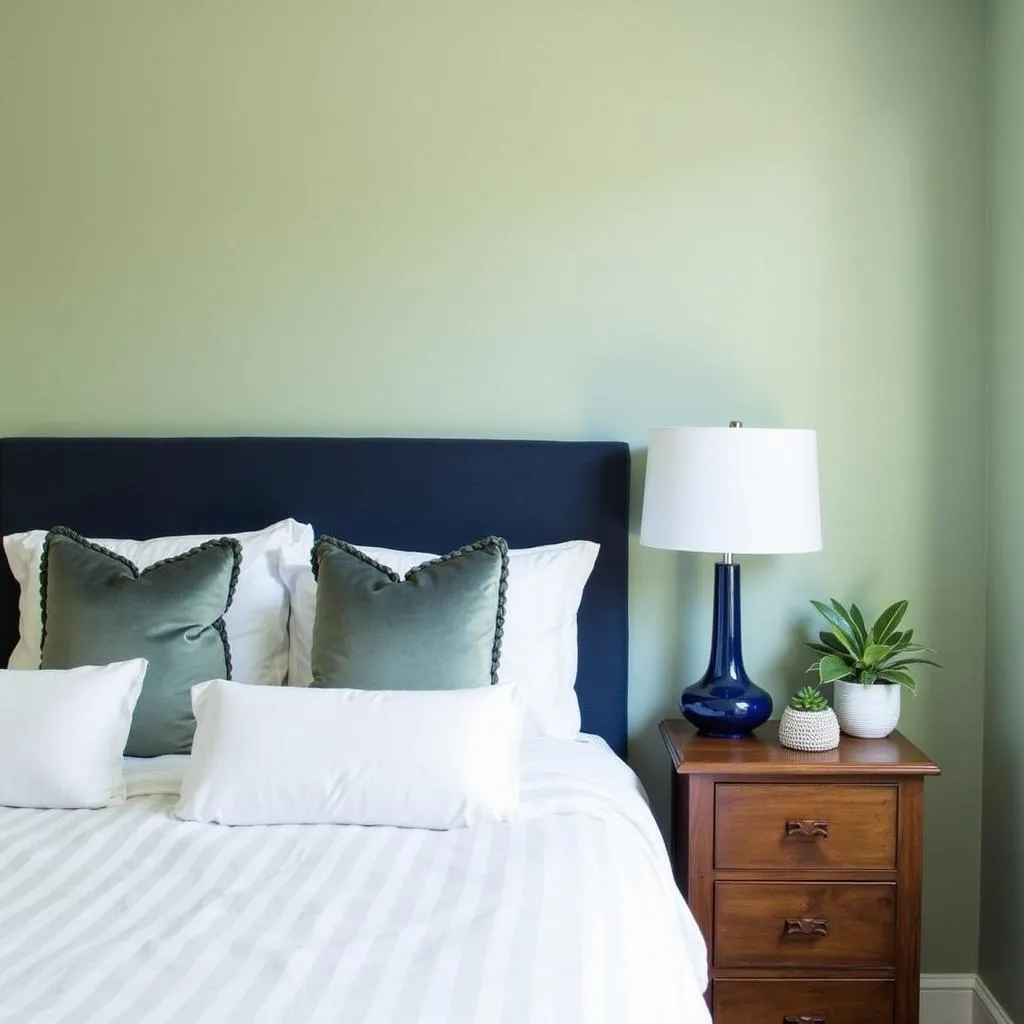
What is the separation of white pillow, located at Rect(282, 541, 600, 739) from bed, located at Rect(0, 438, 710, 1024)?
104mm

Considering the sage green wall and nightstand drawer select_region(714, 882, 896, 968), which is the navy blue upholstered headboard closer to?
nightstand drawer select_region(714, 882, 896, 968)

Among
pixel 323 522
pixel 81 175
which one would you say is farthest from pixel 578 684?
pixel 81 175

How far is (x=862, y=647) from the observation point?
2535mm

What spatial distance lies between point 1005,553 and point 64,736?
6.89 feet

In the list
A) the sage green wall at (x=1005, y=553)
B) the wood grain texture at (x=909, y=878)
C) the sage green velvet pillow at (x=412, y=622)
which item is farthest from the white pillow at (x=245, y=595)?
the sage green wall at (x=1005, y=553)

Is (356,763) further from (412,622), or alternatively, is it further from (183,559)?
(183,559)

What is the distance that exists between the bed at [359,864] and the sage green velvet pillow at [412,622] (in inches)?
10.2

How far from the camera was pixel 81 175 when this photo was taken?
111 inches

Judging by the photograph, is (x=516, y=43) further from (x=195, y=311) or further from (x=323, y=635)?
(x=323, y=635)

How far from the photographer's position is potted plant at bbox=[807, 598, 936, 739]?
2.48m

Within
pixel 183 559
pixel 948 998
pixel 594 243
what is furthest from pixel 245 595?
pixel 948 998

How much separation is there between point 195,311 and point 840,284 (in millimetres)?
1629

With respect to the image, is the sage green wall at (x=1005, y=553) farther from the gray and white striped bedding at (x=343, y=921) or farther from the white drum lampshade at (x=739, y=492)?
the gray and white striped bedding at (x=343, y=921)

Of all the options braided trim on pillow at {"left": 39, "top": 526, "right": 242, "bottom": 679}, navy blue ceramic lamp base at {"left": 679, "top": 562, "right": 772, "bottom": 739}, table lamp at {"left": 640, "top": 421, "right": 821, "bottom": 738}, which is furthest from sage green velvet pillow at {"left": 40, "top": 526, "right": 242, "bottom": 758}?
navy blue ceramic lamp base at {"left": 679, "top": 562, "right": 772, "bottom": 739}
